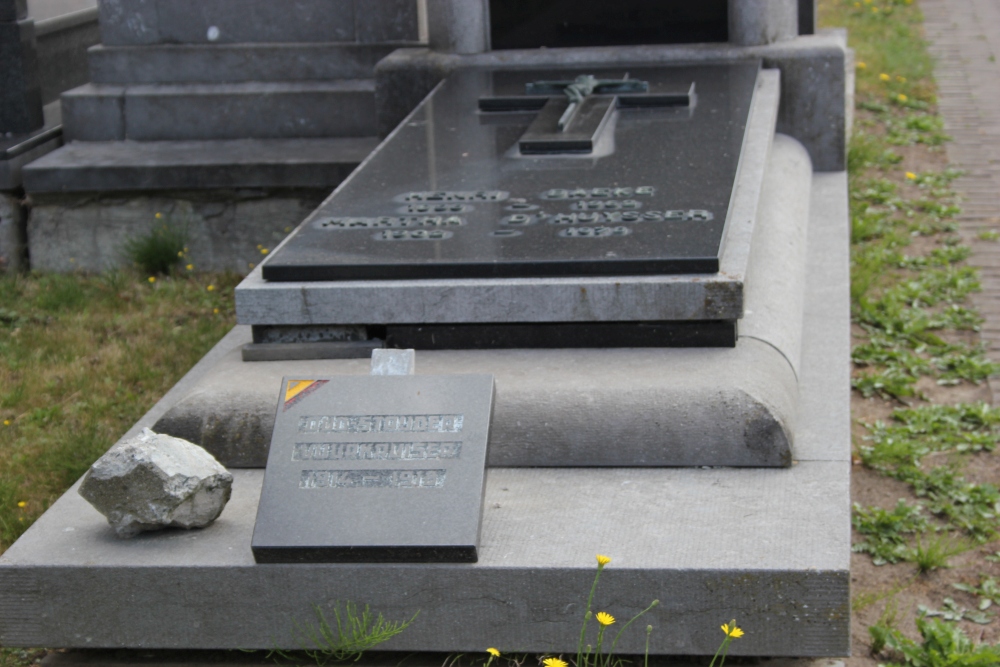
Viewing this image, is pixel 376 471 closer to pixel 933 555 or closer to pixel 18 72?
pixel 933 555

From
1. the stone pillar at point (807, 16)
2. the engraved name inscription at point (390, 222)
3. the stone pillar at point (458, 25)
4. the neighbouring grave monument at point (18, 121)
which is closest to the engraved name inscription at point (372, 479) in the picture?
the engraved name inscription at point (390, 222)

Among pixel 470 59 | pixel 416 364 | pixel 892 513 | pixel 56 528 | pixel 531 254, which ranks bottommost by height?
pixel 892 513

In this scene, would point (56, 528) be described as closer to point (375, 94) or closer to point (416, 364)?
point (416, 364)

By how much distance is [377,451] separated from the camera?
2.68 m

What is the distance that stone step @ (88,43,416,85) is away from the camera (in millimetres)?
5965

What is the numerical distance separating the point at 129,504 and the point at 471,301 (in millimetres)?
1027

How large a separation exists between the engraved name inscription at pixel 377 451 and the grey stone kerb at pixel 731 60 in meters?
3.14

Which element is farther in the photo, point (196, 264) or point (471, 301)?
point (196, 264)

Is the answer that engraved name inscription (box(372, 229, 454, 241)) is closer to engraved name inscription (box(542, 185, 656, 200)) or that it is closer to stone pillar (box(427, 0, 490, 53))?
engraved name inscription (box(542, 185, 656, 200))

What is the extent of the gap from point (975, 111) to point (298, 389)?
19.9 ft

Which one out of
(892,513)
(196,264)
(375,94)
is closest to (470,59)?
(375,94)

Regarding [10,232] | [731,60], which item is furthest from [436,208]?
[10,232]

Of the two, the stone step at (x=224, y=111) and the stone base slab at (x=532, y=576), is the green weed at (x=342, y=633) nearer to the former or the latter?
the stone base slab at (x=532, y=576)

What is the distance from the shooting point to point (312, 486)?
2.67 metres
